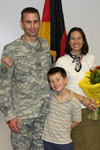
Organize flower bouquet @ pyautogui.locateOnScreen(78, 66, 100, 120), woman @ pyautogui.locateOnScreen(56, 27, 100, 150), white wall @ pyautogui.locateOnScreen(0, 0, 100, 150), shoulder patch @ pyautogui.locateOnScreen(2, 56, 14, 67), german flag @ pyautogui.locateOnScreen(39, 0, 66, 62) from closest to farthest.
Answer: shoulder patch @ pyautogui.locateOnScreen(2, 56, 14, 67)
flower bouquet @ pyautogui.locateOnScreen(78, 66, 100, 120)
woman @ pyautogui.locateOnScreen(56, 27, 100, 150)
german flag @ pyautogui.locateOnScreen(39, 0, 66, 62)
white wall @ pyautogui.locateOnScreen(0, 0, 100, 150)

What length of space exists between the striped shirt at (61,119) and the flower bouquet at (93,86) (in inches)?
6.9

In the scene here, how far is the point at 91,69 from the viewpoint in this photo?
1.84 m

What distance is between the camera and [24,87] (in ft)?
5.35

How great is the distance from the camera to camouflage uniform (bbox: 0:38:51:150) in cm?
158

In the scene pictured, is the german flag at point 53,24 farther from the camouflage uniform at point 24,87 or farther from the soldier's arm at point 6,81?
the soldier's arm at point 6,81

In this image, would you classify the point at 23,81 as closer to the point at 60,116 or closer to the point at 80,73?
the point at 60,116

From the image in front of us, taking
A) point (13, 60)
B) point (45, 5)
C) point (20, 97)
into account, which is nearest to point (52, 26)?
point (45, 5)

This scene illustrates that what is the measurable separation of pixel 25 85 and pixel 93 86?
2.01 ft

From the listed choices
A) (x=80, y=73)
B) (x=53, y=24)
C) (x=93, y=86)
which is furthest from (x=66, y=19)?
(x=93, y=86)

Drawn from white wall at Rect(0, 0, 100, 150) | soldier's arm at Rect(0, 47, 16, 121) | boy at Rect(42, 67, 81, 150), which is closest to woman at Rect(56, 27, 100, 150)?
boy at Rect(42, 67, 81, 150)

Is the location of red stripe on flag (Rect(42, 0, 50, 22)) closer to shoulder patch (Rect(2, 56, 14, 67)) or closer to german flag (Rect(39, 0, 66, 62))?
german flag (Rect(39, 0, 66, 62))

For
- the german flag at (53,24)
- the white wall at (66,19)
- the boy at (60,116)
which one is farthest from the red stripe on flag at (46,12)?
the boy at (60,116)

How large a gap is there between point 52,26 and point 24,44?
80 centimetres

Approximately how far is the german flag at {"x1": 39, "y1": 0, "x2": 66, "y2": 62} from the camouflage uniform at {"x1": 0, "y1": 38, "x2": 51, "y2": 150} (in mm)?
653
